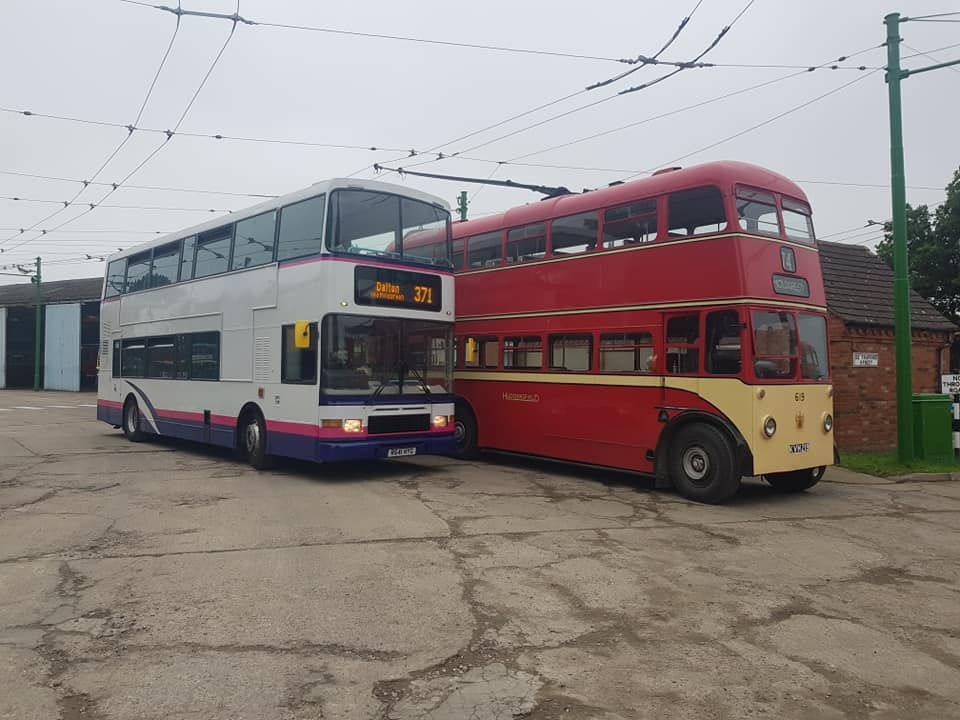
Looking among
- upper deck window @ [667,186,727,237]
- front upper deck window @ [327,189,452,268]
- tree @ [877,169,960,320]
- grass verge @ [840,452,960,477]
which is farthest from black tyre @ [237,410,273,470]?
tree @ [877,169,960,320]

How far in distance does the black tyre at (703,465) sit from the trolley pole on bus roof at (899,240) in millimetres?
4502

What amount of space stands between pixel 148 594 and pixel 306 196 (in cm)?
679

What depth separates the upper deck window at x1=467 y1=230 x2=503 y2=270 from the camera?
13.2 meters

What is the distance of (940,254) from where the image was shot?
2912 centimetres

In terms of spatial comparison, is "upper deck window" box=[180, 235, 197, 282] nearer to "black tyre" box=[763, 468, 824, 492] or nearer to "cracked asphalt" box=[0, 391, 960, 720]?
"cracked asphalt" box=[0, 391, 960, 720]

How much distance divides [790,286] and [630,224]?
89.4 inches

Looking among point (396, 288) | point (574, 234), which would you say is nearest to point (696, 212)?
point (574, 234)

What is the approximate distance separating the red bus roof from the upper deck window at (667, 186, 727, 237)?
0.35ft

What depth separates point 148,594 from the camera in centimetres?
546

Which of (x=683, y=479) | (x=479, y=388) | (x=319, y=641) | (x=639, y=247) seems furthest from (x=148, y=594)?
(x=479, y=388)

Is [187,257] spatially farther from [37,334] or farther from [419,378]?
[37,334]

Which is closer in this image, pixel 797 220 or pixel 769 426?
pixel 769 426

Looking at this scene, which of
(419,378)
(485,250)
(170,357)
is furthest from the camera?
(170,357)

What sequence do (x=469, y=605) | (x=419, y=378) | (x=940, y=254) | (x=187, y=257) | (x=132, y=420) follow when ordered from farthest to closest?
(x=940, y=254)
(x=132, y=420)
(x=187, y=257)
(x=419, y=378)
(x=469, y=605)
